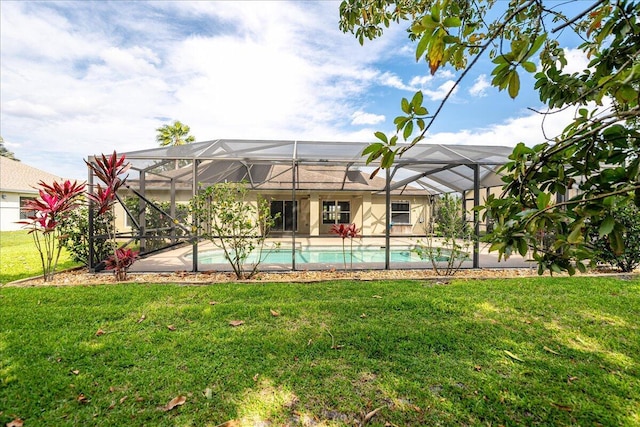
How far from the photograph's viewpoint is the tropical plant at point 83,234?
7363mm

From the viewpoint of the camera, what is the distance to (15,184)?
2008cm

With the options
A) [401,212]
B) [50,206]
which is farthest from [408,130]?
[401,212]

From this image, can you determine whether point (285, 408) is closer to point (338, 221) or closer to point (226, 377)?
point (226, 377)

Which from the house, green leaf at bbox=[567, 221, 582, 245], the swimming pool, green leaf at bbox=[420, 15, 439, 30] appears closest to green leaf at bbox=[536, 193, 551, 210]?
green leaf at bbox=[567, 221, 582, 245]

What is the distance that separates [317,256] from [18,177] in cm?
2508

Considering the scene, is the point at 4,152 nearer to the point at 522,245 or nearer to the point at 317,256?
the point at 317,256

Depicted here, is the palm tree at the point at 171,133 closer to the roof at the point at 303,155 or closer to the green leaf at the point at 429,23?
the roof at the point at 303,155

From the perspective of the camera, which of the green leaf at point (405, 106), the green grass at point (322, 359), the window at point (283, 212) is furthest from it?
the window at point (283, 212)

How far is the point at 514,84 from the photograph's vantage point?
1.32 m

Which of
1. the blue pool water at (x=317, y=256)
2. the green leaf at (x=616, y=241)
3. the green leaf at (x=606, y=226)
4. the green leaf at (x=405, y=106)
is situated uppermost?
the green leaf at (x=405, y=106)

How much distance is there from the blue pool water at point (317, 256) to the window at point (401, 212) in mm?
7090

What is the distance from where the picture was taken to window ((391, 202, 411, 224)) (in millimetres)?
19516

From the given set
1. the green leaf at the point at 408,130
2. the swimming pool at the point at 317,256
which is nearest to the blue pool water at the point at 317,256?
the swimming pool at the point at 317,256

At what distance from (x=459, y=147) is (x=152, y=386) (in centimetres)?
931
